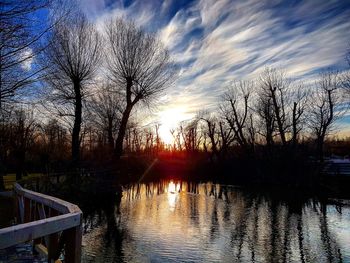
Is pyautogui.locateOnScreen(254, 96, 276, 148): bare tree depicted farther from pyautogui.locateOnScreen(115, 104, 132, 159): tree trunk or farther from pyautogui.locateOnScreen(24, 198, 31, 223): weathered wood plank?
pyautogui.locateOnScreen(24, 198, 31, 223): weathered wood plank

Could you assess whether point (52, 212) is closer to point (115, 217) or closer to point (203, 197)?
point (115, 217)

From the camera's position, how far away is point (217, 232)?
1287cm

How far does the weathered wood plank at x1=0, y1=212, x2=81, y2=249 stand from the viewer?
9.91 feet

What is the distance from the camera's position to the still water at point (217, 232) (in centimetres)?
1011

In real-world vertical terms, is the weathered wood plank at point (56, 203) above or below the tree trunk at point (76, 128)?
below

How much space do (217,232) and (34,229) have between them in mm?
10419

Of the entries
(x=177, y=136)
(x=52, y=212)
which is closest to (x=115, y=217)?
(x=52, y=212)

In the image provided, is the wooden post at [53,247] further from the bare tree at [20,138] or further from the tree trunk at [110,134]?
the tree trunk at [110,134]

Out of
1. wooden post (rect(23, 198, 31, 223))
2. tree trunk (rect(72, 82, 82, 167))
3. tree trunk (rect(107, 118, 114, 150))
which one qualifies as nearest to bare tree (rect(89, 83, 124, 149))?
tree trunk (rect(107, 118, 114, 150))

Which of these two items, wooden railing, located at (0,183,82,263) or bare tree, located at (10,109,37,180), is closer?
wooden railing, located at (0,183,82,263)

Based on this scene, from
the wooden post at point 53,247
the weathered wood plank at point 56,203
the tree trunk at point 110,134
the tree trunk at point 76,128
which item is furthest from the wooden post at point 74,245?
the tree trunk at point 110,134

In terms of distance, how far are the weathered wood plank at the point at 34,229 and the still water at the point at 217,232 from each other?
6.21 meters

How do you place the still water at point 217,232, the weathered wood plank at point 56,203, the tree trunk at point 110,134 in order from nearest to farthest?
the weathered wood plank at point 56,203, the still water at point 217,232, the tree trunk at point 110,134

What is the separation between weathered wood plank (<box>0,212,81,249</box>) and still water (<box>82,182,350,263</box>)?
245 inches
